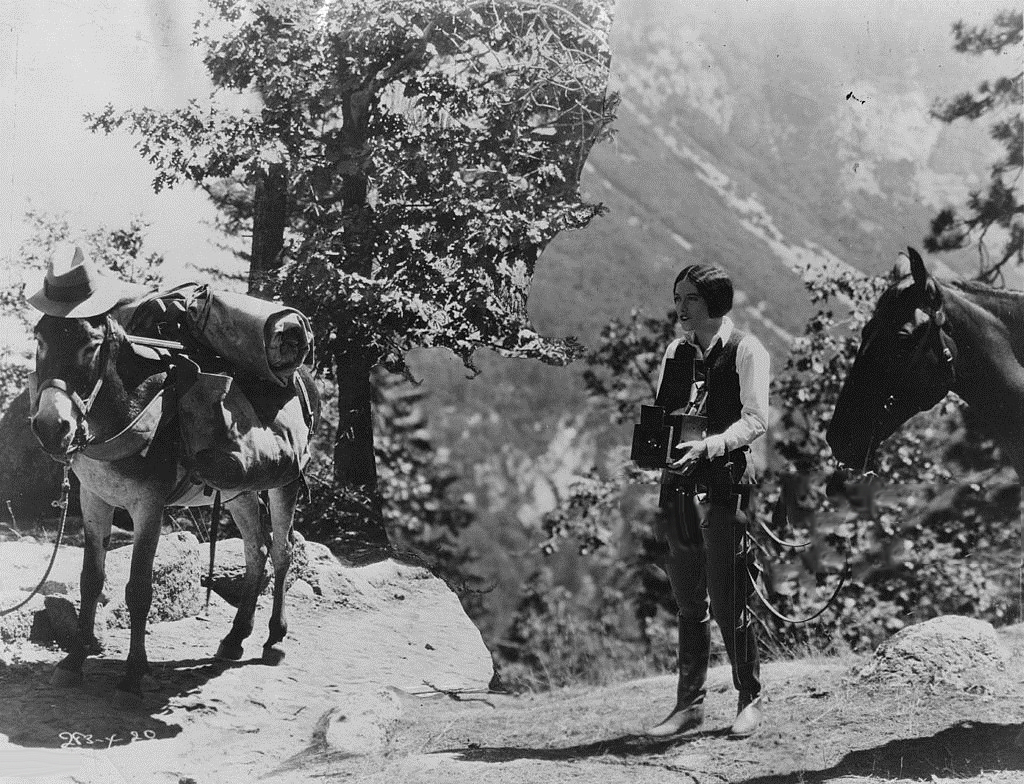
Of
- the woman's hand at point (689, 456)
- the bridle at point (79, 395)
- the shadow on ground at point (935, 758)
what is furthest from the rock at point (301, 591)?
the shadow on ground at point (935, 758)

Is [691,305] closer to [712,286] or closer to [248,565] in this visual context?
[712,286]

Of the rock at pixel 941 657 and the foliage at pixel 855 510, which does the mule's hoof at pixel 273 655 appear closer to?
the foliage at pixel 855 510

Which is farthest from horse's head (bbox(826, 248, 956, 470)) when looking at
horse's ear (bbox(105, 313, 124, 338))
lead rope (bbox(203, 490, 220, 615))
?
horse's ear (bbox(105, 313, 124, 338))

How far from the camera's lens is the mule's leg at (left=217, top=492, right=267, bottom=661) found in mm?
3607

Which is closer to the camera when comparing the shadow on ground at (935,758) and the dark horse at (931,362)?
the shadow on ground at (935,758)

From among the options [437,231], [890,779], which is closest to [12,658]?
[437,231]

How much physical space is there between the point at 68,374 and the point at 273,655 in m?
1.29

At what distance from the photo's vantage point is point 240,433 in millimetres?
3562

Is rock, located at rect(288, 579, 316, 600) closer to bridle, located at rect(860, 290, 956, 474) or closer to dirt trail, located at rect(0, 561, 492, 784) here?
dirt trail, located at rect(0, 561, 492, 784)

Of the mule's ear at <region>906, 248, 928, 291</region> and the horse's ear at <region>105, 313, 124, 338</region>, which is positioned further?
the mule's ear at <region>906, 248, 928, 291</region>

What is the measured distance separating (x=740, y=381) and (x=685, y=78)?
184cm

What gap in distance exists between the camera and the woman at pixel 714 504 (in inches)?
135

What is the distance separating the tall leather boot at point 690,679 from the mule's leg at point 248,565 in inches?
62.8

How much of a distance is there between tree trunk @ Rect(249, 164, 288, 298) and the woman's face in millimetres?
1602
